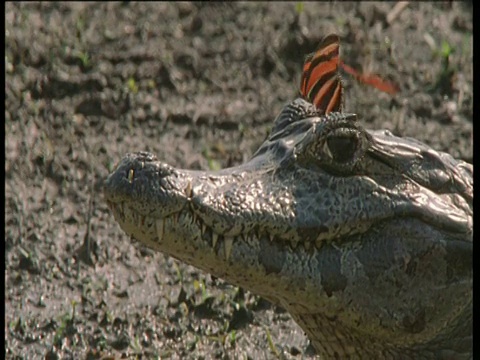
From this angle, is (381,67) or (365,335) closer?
(365,335)

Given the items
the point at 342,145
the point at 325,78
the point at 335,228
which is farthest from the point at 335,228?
the point at 325,78

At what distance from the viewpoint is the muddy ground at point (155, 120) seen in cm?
672

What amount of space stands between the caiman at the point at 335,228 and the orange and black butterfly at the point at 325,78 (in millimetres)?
166

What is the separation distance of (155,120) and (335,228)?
365 centimetres

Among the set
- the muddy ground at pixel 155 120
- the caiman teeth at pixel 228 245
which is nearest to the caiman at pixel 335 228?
the caiman teeth at pixel 228 245

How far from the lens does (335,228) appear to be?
502 cm

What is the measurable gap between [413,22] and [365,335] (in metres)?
4.53

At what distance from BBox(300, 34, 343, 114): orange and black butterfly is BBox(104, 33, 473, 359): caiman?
6.5 inches

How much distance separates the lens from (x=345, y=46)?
9.04 m

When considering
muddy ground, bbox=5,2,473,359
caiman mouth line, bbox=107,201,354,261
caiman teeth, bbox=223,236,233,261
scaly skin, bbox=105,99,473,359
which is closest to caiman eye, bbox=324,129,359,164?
scaly skin, bbox=105,99,473,359

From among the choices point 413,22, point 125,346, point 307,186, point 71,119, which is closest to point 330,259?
point 307,186

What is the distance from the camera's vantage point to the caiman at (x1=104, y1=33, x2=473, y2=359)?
4734 millimetres

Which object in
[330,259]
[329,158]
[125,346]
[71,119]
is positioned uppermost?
[329,158]

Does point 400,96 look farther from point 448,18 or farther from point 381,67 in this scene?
point 448,18
